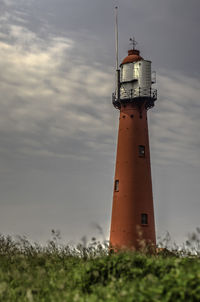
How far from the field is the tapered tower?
914 cm

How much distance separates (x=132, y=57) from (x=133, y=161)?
7613mm

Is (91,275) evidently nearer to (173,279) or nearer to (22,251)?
(173,279)

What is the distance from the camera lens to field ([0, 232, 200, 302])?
6.68 meters

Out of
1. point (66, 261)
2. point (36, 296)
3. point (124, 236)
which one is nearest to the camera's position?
point (36, 296)

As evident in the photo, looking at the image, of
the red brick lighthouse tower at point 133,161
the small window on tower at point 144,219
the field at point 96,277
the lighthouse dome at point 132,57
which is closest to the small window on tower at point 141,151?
the red brick lighthouse tower at point 133,161

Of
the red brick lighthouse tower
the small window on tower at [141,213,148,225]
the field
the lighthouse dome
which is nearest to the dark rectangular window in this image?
the red brick lighthouse tower

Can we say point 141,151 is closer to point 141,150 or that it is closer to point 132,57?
point 141,150

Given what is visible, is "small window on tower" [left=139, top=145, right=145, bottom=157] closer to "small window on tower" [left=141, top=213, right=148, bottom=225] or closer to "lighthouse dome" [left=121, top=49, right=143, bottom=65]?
"small window on tower" [left=141, top=213, right=148, bottom=225]

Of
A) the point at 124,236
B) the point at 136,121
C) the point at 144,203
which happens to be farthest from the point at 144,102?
the point at 124,236

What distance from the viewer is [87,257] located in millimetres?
12617

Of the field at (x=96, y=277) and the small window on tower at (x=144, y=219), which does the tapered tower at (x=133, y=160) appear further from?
the field at (x=96, y=277)

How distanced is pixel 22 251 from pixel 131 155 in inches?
459

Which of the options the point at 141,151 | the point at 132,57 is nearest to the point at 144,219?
the point at 141,151

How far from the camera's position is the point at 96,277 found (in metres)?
9.11
